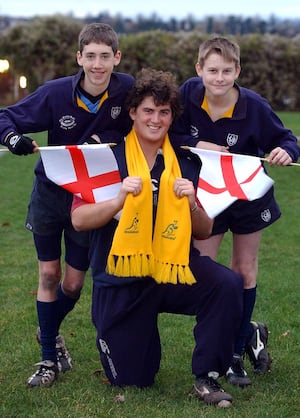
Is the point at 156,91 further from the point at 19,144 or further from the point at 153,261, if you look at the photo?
the point at 153,261

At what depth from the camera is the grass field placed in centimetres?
427

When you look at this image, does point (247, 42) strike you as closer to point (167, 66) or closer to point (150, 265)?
point (167, 66)

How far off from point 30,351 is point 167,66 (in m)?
22.3

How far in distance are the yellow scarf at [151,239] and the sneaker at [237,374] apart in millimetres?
787

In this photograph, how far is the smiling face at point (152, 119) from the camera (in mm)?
4402

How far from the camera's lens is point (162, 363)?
16.6 ft

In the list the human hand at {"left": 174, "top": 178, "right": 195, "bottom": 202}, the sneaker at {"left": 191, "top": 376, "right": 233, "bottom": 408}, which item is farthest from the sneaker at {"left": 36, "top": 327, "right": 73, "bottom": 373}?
the human hand at {"left": 174, "top": 178, "right": 195, "bottom": 202}

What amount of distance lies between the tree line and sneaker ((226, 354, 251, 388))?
22412 mm

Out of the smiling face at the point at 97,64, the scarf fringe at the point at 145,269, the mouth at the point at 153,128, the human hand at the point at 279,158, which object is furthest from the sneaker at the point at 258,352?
the smiling face at the point at 97,64

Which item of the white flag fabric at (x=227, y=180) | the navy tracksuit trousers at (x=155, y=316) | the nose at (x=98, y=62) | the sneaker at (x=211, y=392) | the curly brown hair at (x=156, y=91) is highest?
the nose at (x=98, y=62)

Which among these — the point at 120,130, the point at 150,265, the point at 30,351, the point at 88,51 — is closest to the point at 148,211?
the point at 150,265

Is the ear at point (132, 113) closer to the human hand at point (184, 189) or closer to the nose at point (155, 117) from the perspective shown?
the nose at point (155, 117)

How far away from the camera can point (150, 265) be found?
4.32 metres

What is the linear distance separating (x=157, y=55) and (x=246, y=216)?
22778 millimetres
